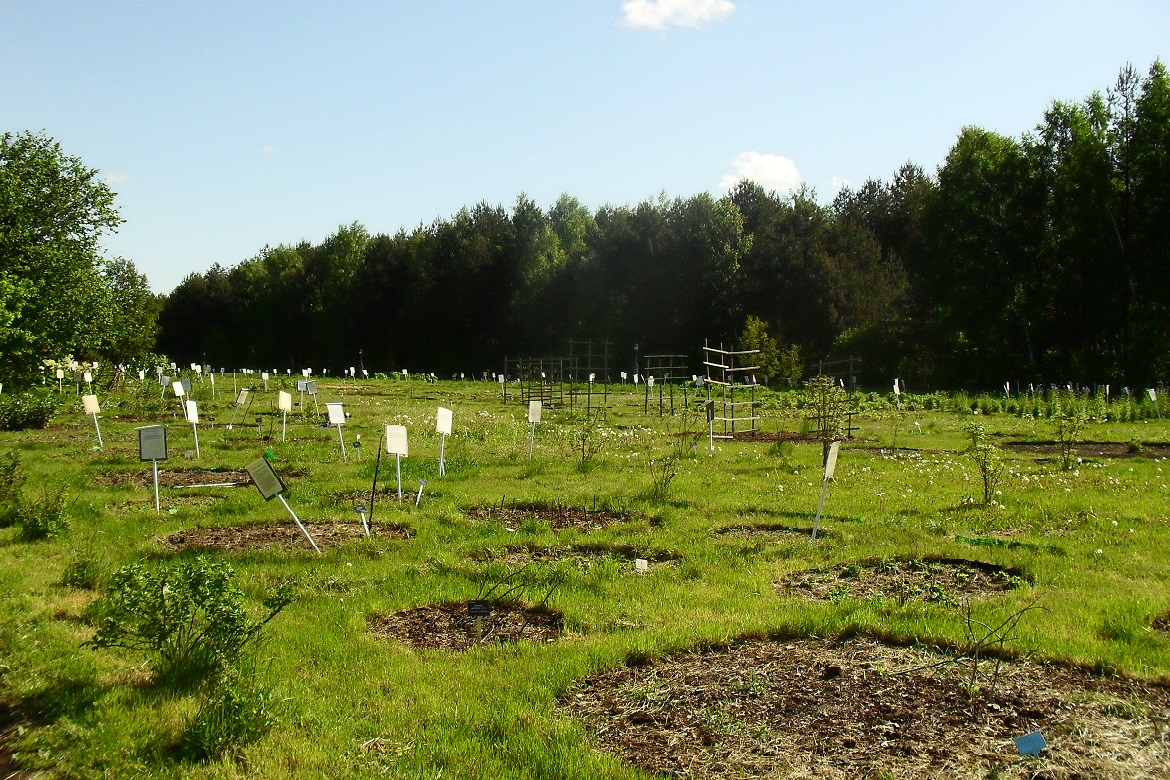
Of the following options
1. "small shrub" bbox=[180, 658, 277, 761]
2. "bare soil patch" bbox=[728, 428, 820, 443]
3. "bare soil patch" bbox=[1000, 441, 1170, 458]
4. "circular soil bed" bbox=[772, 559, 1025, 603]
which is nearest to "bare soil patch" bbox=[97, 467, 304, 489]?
"small shrub" bbox=[180, 658, 277, 761]

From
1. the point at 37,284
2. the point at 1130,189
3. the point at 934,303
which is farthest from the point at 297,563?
the point at 934,303

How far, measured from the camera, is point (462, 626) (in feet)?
22.3

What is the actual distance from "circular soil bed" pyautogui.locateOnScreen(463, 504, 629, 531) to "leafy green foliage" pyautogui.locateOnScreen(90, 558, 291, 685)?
497cm

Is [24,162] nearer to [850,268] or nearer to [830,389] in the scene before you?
[830,389]

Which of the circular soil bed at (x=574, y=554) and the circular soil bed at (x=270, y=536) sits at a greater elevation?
the circular soil bed at (x=270, y=536)

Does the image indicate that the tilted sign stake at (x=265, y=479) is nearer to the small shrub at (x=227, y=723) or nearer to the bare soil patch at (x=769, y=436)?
the small shrub at (x=227, y=723)

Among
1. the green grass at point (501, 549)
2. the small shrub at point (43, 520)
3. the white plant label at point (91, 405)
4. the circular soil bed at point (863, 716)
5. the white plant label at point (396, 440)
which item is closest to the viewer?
the circular soil bed at point (863, 716)

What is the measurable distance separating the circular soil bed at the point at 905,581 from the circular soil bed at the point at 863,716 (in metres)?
1.52

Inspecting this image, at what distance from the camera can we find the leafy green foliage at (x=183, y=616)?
538cm

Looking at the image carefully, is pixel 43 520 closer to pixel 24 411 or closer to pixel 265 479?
pixel 265 479

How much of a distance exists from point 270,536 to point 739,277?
4432 cm

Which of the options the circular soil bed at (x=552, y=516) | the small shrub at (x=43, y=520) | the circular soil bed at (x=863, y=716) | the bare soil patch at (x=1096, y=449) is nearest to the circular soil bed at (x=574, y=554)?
the circular soil bed at (x=552, y=516)

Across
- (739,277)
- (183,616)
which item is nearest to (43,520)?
(183,616)

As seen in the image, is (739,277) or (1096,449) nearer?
(1096,449)
